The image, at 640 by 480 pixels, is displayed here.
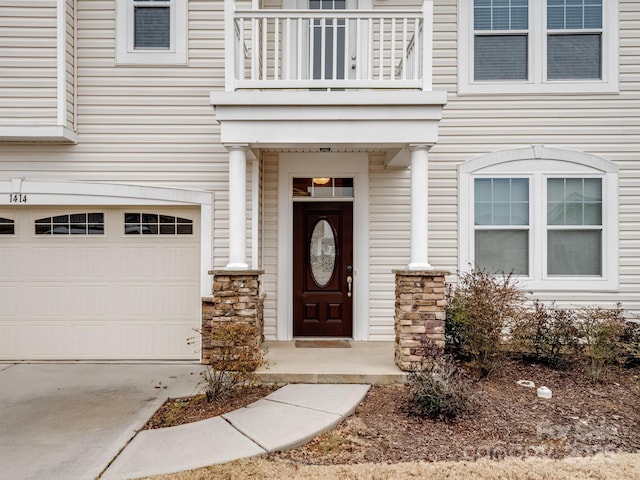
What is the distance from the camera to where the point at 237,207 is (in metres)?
5.32

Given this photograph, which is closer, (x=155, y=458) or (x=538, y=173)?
(x=155, y=458)

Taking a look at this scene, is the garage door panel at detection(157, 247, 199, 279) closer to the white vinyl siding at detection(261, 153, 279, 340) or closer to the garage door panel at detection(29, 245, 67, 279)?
the white vinyl siding at detection(261, 153, 279, 340)

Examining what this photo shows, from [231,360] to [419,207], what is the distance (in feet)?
9.21

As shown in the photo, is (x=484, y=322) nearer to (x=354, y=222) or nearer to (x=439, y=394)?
(x=439, y=394)

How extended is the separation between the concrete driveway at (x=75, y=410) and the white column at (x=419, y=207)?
307 cm

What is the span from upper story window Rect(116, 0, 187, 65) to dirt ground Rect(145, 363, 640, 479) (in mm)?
4837

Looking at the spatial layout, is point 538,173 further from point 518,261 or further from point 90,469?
point 90,469

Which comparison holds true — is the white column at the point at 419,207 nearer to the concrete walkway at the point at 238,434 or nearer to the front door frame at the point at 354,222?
the front door frame at the point at 354,222

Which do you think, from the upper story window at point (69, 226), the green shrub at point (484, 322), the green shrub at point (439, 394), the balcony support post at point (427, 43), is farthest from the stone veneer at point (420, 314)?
the upper story window at point (69, 226)

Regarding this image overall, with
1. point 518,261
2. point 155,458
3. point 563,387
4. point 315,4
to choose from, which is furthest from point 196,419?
point 315,4

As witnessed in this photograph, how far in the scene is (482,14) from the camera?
662cm

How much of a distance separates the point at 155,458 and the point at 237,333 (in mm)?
1678

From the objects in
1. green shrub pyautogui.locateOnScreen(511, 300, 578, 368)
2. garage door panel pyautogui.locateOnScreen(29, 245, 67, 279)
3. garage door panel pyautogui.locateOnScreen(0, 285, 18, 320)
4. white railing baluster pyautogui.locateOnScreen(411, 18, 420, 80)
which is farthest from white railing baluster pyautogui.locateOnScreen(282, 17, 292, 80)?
garage door panel pyautogui.locateOnScreen(0, 285, 18, 320)

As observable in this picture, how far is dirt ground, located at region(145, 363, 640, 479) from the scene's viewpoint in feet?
11.5
